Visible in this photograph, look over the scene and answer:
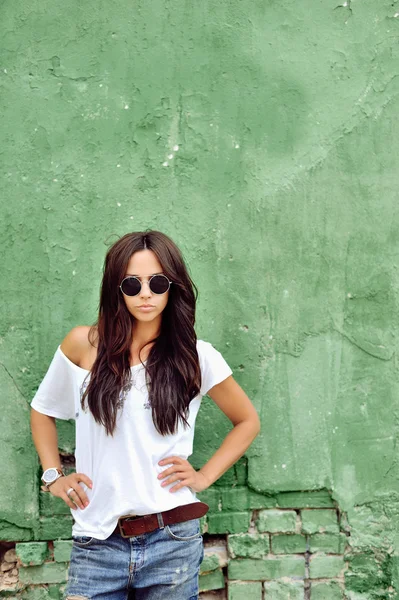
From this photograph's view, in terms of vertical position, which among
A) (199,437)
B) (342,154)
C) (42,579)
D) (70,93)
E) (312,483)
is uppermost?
(70,93)

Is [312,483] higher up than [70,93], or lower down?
lower down

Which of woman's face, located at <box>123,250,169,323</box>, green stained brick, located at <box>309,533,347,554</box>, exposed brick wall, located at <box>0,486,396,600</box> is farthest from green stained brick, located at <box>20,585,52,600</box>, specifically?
woman's face, located at <box>123,250,169,323</box>

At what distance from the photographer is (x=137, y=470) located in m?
2.55

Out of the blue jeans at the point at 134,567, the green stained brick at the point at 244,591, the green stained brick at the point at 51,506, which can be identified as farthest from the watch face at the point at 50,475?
the green stained brick at the point at 244,591

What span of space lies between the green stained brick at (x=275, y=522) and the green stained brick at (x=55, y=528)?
845mm

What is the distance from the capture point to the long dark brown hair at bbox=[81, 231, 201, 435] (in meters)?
2.57

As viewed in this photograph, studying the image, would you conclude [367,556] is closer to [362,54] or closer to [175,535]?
[175,535]

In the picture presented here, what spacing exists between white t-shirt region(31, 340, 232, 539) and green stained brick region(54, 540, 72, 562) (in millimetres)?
687

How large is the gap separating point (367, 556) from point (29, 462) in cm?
158

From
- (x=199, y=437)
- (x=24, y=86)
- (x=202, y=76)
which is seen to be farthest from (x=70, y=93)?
(x=199, y=437)

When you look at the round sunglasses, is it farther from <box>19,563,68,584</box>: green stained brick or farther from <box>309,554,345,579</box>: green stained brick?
<box>309,554,345,579</box>: green stained brick

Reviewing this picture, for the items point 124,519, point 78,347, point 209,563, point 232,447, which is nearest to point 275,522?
point 209,563

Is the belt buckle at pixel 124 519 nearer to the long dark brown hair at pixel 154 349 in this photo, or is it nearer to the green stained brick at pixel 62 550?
the long dark brown hair at pixel 154 349

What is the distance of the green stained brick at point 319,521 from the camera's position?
3.33 metres
